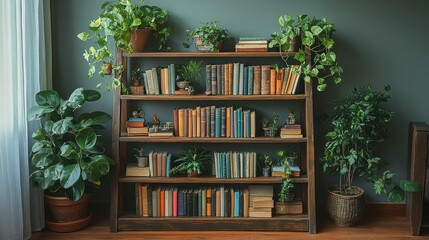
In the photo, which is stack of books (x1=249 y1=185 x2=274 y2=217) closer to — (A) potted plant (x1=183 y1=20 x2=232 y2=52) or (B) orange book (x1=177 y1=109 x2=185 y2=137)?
(B) orange book (x1=177 y1=109 x2=185 y2=137)

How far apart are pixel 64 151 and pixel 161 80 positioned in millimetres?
911

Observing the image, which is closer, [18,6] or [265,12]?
[18,6]

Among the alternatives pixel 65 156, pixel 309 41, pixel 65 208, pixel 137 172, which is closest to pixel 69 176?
pixel 65 156

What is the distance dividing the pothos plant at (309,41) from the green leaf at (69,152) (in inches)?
62.6

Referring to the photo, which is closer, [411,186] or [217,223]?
[411,186]

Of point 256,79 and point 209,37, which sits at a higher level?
point 209,37

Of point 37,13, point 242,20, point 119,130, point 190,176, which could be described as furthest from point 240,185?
point 37,13

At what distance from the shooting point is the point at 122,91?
400 centimetres

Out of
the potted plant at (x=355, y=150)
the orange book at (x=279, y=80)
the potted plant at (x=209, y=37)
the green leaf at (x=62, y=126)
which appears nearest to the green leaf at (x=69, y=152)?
the green leaf at (x=62, y=126)

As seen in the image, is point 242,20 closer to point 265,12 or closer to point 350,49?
point 265,12

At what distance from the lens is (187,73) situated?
4082 millimetres

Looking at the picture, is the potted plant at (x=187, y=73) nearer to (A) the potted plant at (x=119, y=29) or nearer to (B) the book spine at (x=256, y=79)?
(A) the potted plant at (x=119, y=29)

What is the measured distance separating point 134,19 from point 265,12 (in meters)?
1.04

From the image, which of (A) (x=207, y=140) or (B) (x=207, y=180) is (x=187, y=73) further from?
(B) (x=207, y=180)
